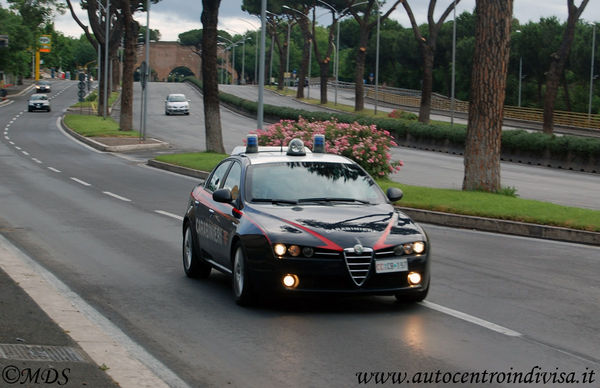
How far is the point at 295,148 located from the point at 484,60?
1186 centimetres

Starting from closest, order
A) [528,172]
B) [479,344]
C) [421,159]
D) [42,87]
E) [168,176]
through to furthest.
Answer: [479,344], [168,176], [528,172], [421,159], [42,87]

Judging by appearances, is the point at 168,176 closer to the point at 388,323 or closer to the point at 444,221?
the point at 444,221

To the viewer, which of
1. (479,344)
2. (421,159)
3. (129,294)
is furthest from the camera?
(421,159)

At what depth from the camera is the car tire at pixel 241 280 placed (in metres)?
9.20

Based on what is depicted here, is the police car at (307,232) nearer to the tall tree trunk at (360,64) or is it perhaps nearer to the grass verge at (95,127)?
the grass verge at (95,127)

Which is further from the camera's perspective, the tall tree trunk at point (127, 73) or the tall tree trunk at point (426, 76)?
the tall tree trunk at point (426, 76)

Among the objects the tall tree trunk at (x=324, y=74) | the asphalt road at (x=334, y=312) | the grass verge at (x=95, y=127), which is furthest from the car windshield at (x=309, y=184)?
the tall tree trunk at (x=324, y=74)

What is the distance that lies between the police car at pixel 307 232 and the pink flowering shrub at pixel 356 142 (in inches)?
613

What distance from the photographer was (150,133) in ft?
198

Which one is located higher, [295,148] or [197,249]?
[295,148]

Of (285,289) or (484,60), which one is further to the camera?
(484,60)

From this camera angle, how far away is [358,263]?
891 centimetres

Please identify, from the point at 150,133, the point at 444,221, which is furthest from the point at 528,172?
the point at 150,133

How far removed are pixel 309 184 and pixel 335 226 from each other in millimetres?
1346
